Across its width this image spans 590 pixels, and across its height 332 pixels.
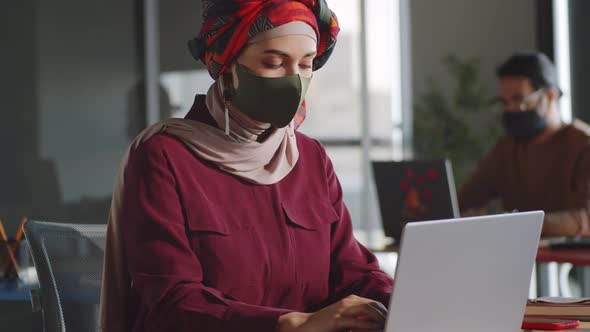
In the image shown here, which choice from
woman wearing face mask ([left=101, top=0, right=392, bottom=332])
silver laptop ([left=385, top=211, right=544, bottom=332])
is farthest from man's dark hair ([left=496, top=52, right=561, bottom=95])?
silver laptop ([left=385, top=211, right=544, bottom=332])

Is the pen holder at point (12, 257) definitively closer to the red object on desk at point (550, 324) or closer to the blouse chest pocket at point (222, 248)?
the blouse chest pocket at point (222, 248)

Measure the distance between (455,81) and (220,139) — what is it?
6.04 metres

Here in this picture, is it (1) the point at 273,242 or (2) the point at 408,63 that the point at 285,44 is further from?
(2) the point at 408,63

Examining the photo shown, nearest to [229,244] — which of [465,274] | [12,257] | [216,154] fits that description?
[216,154]

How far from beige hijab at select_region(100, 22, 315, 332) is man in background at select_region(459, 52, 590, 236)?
2.38 meters

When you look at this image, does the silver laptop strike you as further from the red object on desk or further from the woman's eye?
the woman's eye

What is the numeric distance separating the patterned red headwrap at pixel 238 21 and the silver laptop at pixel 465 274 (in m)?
0.68

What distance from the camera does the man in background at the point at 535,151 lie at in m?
4.12

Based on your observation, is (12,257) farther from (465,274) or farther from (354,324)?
(465,274)

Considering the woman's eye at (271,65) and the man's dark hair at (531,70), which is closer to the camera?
the woman's eye at (271,65)

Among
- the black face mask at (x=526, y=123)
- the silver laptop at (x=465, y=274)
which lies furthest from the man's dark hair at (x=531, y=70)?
the silver laptop at (x=465, y=274)

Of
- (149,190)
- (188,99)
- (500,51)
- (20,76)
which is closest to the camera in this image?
(149,190)

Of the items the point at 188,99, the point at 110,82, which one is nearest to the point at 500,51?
the point at 188,99

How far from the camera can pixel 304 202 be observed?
1950mm
